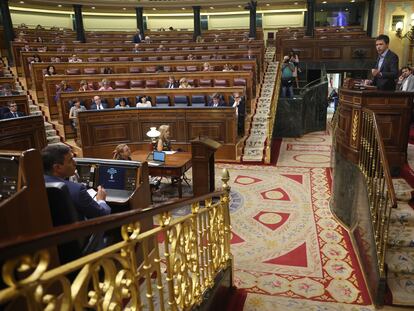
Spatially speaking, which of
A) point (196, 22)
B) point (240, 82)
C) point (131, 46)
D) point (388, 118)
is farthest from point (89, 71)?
point (388, 118)

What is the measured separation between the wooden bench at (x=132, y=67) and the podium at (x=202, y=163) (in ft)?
16.6

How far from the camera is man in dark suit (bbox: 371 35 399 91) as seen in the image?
3902 mm

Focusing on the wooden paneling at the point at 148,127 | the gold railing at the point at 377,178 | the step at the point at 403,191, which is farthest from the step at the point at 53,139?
the step at the point at 403,191

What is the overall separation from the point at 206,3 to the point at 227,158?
34.7 feet

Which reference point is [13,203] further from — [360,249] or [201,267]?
[360,249]

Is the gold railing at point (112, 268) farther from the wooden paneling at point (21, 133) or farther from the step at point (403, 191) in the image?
the wooden paneling at point (21, 133)

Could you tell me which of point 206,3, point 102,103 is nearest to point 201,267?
point 102,103

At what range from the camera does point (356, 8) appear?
1841cm

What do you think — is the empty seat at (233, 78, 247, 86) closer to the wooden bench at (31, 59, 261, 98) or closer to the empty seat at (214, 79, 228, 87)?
the empty seat at (214, 79, 228, 87)

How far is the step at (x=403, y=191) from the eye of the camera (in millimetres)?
3605

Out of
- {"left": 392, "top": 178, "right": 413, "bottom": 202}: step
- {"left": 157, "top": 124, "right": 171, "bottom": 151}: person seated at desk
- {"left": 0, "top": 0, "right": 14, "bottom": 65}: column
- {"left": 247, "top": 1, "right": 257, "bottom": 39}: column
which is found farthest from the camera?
{"left": 247, "top": 1, "right": 257, "bottom": 39}: column

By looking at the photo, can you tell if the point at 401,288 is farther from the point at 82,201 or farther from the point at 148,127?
the point at 148,127

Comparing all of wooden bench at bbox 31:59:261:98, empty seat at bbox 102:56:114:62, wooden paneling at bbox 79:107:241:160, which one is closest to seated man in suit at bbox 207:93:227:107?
wooden paneling at bbox 79:107:241:160

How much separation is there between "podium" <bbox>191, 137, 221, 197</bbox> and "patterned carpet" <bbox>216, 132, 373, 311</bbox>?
0.54 metres
